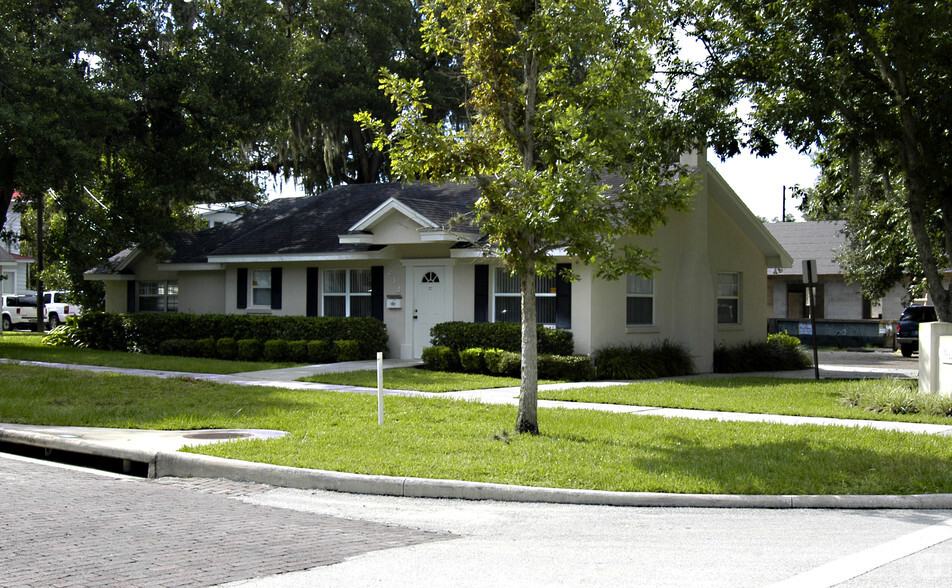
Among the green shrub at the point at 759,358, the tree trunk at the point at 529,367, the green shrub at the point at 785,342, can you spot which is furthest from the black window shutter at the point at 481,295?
the tree trunk at the point at 529,367

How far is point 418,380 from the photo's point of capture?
1792 cm

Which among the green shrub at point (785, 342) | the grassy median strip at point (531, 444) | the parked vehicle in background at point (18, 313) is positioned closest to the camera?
the grassy median strip at point (531, 444)

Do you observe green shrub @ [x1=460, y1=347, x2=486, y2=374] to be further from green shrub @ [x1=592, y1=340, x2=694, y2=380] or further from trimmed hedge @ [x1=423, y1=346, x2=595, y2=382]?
green shrub @ [x1=592, y1=340, x2=694, y2=380]

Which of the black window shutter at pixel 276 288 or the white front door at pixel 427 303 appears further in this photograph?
the black window shutter at pixel 276 288

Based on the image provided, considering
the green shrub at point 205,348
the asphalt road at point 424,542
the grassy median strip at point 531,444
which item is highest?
the green shrub at point 205,348

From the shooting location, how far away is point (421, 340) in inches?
886

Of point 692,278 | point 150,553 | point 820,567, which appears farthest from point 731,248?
point 150,553

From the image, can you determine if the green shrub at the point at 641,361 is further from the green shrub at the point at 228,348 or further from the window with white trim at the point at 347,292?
the green shrub at the point at 228,348

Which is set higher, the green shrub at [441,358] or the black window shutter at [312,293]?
the black window shutter at [312,293]

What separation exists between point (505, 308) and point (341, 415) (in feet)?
29.2

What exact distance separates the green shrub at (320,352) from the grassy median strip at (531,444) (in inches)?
266

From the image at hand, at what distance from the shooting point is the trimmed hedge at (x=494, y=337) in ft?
64.2

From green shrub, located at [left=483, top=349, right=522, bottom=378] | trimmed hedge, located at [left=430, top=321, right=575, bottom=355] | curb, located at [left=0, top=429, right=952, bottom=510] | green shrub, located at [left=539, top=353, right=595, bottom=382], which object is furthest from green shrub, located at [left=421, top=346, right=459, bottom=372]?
curb, located at [left=0, top=429, right=952, bottom=510]

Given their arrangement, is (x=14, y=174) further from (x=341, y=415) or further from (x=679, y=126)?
(x=679, y=126)
